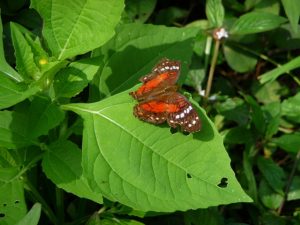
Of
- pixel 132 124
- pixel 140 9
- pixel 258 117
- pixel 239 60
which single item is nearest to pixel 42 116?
pixel 132 124

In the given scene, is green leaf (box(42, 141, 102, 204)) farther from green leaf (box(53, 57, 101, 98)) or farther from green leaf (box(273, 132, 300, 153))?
green leaf (box(273, 132, 300, 153))

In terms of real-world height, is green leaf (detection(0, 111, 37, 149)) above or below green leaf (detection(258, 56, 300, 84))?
below

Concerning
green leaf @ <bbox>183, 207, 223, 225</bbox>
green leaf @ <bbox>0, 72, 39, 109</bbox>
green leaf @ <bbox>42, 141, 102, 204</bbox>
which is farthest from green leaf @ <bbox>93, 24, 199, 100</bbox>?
green leaf @ <bbox>183, 207, 223, 225</bbox>

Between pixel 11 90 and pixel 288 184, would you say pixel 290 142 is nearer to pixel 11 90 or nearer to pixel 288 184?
pixel 288 184

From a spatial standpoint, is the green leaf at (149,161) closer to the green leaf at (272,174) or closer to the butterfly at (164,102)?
the butterfly at (164,102)

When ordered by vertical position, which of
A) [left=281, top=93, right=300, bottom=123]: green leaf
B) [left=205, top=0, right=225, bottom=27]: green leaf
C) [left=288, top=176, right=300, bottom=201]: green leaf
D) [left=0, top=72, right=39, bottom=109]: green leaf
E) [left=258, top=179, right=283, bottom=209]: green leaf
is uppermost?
[left=205, top=0, right=225, bottom=27]: green leaf

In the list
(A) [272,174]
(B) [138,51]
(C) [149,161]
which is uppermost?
(B) [138,51]

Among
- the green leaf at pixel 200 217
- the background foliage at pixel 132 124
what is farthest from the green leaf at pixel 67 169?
the green leaf at pixel 200 217
